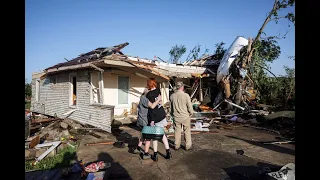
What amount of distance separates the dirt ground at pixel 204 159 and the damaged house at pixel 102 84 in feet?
9.78

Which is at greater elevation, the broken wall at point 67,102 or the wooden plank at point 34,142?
the broken wall at point 67,102

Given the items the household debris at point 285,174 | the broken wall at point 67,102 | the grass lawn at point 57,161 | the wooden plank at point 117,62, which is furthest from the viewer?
the broken wall at point 67,102

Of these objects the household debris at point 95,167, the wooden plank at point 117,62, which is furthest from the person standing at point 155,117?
the wooden plank at point 117,62

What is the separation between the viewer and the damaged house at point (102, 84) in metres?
9.92

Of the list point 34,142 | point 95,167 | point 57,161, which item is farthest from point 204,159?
point 34,142

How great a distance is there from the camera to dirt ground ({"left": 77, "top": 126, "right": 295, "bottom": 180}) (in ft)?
14.7

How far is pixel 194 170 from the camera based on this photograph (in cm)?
472

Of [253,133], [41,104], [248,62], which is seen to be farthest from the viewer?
[41,104]

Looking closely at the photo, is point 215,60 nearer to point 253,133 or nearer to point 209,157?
point 253,133

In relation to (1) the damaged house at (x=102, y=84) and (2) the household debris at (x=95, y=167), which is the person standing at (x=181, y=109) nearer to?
(2) the household debris at (x=95, y=167)
